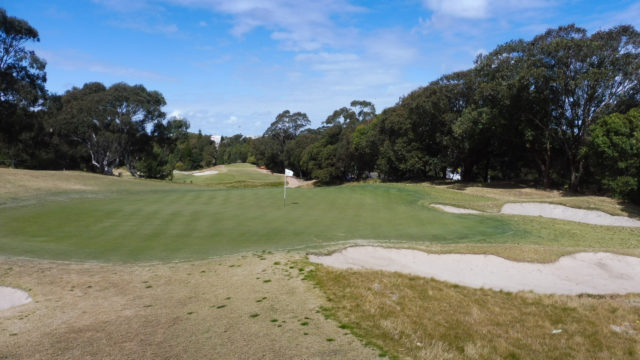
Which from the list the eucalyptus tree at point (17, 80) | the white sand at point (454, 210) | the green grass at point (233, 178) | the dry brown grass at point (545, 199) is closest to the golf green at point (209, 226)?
the white sand at point (454, 210)

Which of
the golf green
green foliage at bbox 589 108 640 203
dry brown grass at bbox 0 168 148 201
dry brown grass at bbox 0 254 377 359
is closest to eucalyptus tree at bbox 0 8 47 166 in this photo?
dry brown grass at bbox 0 168 148 201

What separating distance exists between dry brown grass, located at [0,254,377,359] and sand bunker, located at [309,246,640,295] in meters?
3.78

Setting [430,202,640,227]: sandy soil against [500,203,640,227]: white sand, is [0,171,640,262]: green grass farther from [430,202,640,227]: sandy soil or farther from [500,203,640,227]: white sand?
[500,203,640,227]: white sand

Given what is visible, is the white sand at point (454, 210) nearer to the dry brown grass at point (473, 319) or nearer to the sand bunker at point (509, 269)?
the sand bunker at point (509, 269)

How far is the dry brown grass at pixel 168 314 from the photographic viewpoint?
251 inches

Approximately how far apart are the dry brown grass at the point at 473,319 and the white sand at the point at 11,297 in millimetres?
7890

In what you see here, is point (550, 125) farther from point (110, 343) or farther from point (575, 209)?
point (110, 343)

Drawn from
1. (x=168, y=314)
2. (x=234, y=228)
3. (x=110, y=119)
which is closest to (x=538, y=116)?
(x=234, y=228)

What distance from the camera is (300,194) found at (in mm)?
31375

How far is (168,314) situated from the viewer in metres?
8.13

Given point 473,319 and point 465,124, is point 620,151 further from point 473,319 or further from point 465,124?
point 473,319

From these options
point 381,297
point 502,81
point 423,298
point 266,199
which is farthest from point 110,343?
point 502,81

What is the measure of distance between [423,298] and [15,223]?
2033 centimetres

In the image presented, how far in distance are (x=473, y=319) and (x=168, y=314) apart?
23.7 feet
